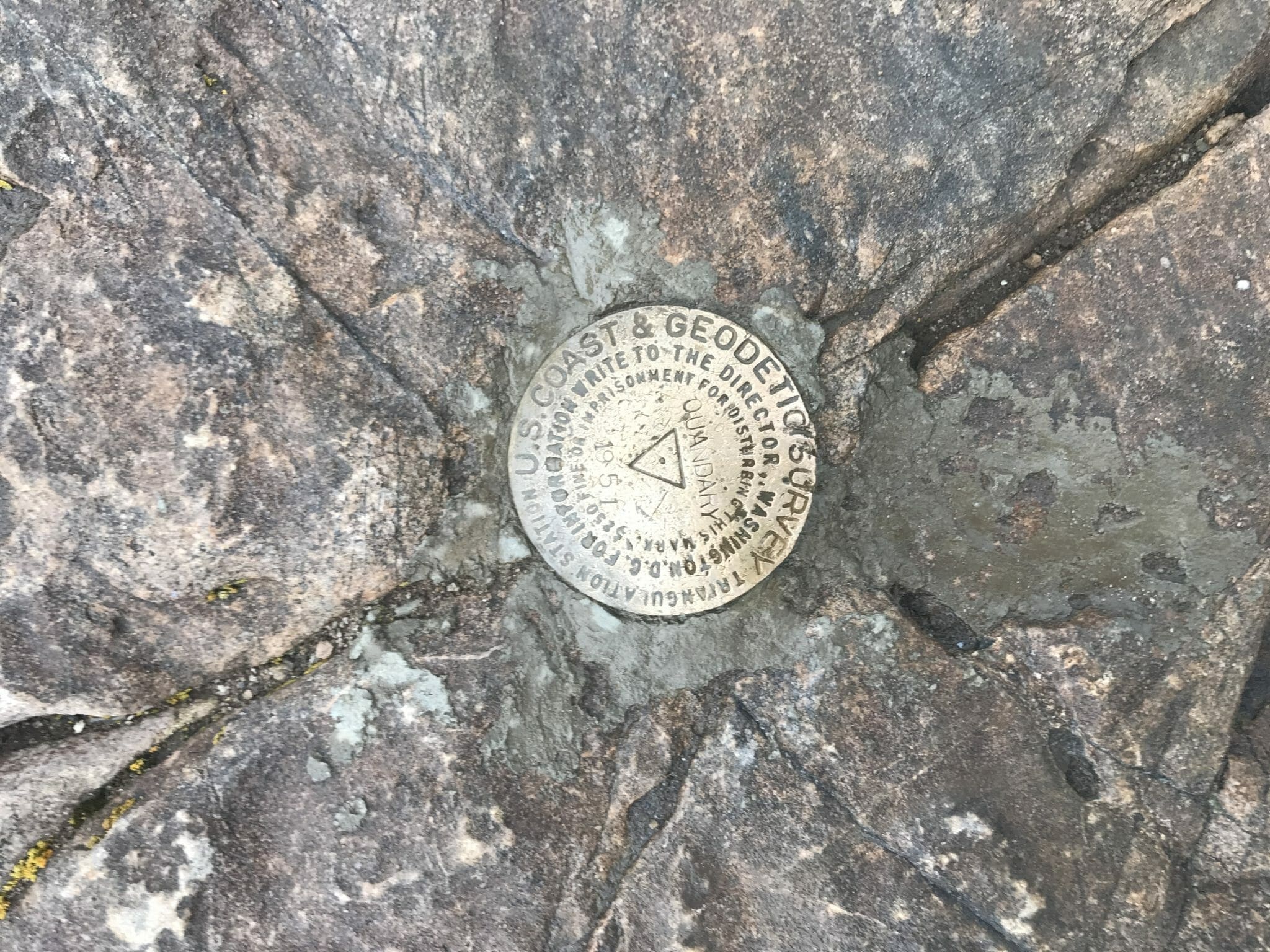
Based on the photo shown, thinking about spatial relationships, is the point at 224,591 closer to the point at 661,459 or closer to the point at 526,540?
the point at 526,540

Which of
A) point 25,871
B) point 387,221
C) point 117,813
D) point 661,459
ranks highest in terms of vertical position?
point 387,221

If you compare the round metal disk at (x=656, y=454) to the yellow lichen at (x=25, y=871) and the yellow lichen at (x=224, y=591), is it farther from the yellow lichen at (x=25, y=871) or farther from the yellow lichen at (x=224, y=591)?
the yellow lichen at (x=25, y=871)

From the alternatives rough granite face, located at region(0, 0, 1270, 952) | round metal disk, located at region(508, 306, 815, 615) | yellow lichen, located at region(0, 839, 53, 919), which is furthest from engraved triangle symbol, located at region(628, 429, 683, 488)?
yellow lichen, located at region(0, 839, 53, 919)

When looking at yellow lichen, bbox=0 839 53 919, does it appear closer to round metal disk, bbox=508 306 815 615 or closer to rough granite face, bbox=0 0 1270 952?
rough granite face, bbox=0 0 1270 952

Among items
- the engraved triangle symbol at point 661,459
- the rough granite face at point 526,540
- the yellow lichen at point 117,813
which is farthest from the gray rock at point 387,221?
the engraved triangle symbol at point 661,459

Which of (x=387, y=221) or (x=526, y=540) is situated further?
(x=526, y=540)

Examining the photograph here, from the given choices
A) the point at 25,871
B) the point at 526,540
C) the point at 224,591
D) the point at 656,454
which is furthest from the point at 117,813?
the point at 656,454

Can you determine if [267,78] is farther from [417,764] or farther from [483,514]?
[417,764]
